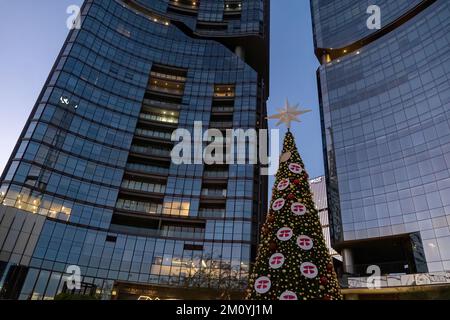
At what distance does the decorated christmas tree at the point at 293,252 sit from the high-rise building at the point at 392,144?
29.1 meters

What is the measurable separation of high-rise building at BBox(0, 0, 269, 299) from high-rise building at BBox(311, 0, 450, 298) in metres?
14.4

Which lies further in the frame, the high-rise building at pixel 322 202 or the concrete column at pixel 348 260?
the high-rise building at pixel 322 202

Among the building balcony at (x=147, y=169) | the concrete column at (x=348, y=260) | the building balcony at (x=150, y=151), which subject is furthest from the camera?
the building balcony at (x=150, y=151)

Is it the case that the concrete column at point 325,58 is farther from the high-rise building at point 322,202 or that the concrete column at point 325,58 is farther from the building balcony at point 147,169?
the high-rise building at point 322,202

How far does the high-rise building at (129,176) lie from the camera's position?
4175cm

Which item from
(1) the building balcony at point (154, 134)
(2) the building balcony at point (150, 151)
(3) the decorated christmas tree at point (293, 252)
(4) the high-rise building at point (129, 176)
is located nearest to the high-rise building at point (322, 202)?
(4) the high-rise building at point (129, 176)

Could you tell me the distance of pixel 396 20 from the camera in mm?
53594

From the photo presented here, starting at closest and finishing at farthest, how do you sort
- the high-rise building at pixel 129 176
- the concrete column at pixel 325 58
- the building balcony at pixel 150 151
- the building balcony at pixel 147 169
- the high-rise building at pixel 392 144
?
the high-rise building at pixel 392 144
the high-rise building at pixel 129 176
the building balcony at pixel 147 169
the building balcony at pixel 150 151
the concrete column at pixel 325 58

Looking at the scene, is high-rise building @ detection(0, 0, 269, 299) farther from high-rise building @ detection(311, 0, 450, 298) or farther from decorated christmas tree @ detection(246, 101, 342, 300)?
decorated christmas tree @ detection(246, 101, 342, 300)

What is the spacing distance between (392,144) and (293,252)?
38434mm

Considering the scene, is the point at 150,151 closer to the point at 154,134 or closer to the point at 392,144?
the point at 154,134

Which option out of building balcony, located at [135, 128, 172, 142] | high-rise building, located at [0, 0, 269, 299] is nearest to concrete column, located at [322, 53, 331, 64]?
high-rise building, located at [0, 0, 269, 299]
